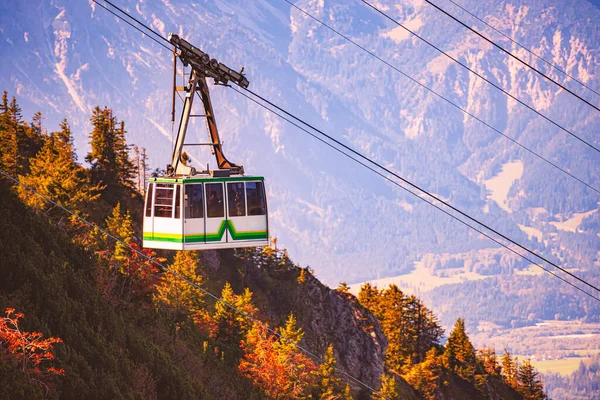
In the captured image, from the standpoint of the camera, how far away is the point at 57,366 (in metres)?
44.6

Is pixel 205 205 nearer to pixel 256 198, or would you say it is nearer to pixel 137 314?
pixel 256 198

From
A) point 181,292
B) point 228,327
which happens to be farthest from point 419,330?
point 228,327

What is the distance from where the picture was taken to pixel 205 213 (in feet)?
107

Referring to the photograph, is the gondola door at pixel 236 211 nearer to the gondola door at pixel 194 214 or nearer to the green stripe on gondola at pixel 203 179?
the green stripe on gondola at pixel 203 179

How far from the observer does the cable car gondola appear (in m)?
32.3

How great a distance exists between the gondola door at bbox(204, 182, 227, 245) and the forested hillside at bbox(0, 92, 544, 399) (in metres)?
5.40

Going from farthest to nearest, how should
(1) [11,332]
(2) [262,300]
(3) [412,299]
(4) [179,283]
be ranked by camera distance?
1. (3) [412,299]
2. (2) [262,300]
3. (4) [179,283]
4. (1) [11,332]

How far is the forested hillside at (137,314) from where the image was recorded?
47.1 metres

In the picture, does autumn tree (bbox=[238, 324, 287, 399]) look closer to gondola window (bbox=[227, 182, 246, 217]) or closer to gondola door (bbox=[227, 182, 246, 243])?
gondola door (bbox=[227, 182, 246, 243])

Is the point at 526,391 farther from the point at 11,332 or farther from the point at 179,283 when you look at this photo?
the point at 11,332

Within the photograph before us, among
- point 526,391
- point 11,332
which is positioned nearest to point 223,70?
point 11,332

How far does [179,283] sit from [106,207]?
766 inches

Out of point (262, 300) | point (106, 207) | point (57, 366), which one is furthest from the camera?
point (262, 300)

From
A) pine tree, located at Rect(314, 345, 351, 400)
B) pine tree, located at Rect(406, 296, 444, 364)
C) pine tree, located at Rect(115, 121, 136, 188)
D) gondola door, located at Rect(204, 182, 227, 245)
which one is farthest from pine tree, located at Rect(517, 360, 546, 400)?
gondola door, located at Rect(204, 182, 227, 245)
